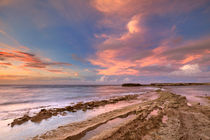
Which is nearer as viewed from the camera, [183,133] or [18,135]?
[183,133]

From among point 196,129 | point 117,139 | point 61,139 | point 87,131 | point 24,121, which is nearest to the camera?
point 117,139

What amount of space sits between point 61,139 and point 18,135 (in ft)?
10.5

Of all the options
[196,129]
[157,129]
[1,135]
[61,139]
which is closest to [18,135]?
[1,135]

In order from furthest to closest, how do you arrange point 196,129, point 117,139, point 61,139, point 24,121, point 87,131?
point 24,121 < point 87,131 < point 196,129 < point 61,139 < point 117,139

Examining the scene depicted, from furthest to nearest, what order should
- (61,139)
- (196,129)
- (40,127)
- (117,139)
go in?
1. (40,127)
2. (196,129)
3. (61,139)
4. (117,139)

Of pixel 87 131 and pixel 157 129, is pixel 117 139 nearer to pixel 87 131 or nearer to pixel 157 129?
pixel 87 131

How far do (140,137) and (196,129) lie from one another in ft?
12.0

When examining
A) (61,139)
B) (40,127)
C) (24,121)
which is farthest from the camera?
(24,121)

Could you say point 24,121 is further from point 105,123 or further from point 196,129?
point 196,129

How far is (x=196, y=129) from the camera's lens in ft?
18.4

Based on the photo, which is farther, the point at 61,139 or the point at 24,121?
the point at 24,121

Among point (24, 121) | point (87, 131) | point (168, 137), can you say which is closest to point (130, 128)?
point (168, 137)

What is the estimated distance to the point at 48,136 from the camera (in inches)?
223

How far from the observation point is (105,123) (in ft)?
23.4
